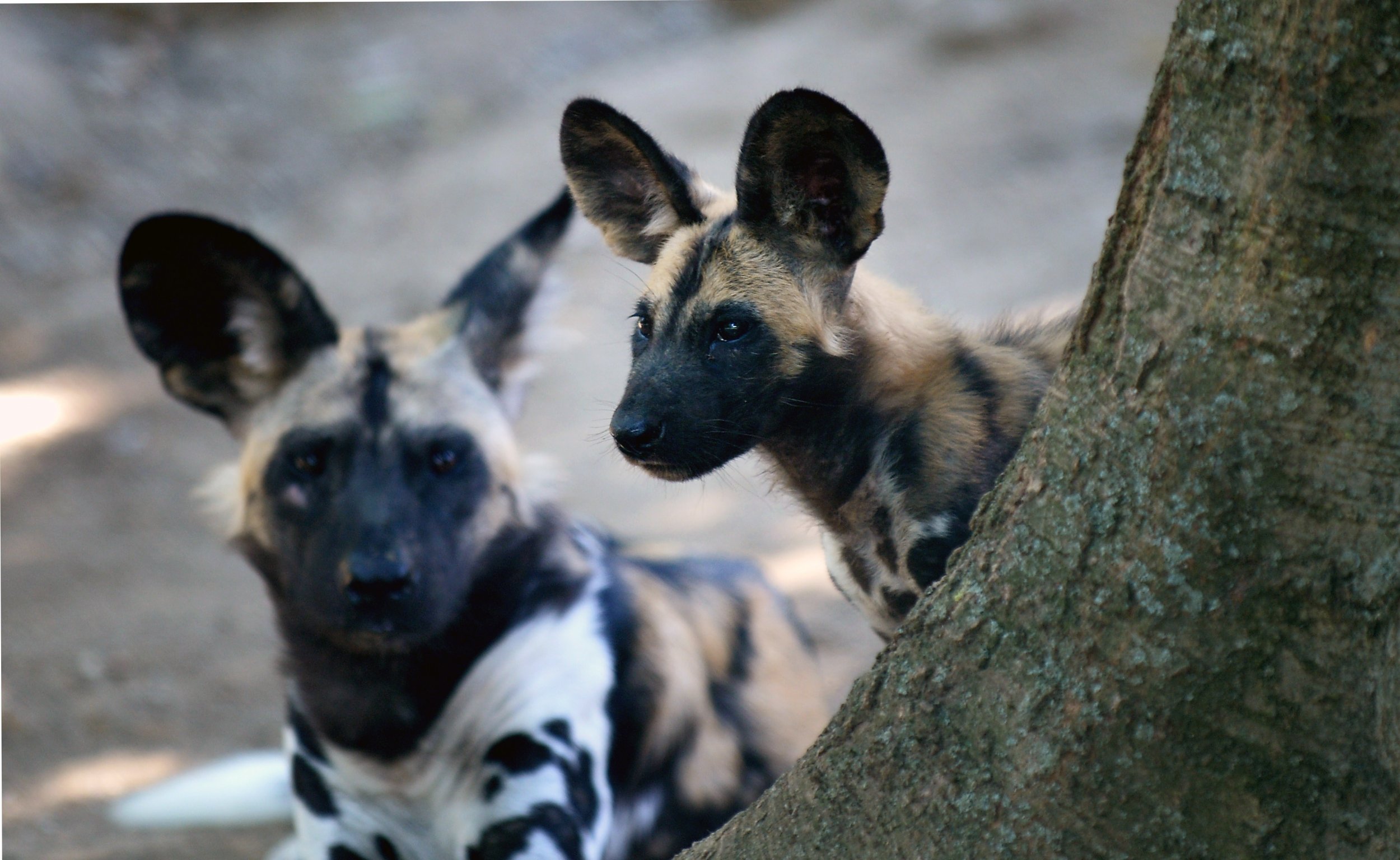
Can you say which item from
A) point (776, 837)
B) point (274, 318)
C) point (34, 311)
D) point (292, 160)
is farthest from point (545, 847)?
point (292, 160)

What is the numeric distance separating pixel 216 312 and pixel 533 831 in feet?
4.98

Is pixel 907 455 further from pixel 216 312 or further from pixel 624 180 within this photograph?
pixel 216 312

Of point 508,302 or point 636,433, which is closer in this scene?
point 636,433

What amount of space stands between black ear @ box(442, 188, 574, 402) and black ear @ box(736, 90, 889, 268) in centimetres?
121

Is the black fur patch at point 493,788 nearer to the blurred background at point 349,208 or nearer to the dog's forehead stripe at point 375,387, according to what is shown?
the dog's forehead stripe at point 375,387

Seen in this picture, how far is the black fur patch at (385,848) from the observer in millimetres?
3150

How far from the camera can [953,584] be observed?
5.63ft

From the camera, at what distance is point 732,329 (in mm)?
2260

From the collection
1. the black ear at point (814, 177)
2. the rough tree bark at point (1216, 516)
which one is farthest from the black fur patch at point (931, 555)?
the black ear at point (814, 177)

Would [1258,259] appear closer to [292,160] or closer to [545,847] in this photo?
[545,847]

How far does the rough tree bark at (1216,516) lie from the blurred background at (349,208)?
255cm

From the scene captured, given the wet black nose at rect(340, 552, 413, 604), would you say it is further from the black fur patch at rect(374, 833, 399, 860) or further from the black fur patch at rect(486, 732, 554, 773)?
the black fur patch at rect(374, 833, 399, 860)

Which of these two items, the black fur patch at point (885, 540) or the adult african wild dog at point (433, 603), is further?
the adult african wild dog at point (433, 603)

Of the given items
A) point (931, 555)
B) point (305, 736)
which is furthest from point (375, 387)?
point (931, 555)
